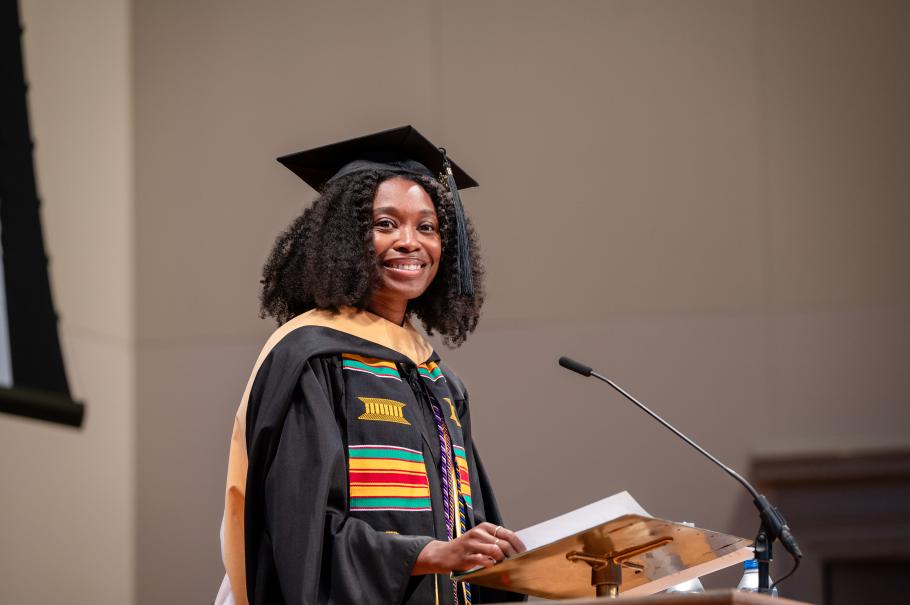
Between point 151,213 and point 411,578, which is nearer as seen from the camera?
point 411,578

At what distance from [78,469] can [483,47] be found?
2.50m

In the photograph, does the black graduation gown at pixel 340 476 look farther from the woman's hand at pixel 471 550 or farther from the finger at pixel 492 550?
the finger at pixel 492 550

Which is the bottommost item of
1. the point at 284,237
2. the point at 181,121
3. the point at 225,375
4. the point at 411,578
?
the point at 411,578

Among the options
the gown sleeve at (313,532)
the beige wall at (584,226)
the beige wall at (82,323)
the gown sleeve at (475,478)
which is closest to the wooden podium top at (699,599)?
the gown sleeve at (313,532)

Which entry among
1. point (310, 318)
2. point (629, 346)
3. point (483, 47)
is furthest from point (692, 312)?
point (310, 318)

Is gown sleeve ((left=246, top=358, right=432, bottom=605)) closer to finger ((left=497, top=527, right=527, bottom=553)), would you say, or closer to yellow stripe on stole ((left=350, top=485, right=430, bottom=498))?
yellow stripe on stole ((left=350, top=485, right=430, bottom=498))

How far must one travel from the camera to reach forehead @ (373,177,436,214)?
2875 millimetres

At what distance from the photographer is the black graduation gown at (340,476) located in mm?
2383

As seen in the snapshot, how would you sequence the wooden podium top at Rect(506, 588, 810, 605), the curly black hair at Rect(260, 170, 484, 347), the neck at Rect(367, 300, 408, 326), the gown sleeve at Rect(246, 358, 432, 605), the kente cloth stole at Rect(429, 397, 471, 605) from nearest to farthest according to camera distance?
1. the wooden podium top at Rect(506, 588, 810, 605)
2. the gown sleeve at Rect(246, 358, 432, 605)
3. the kente cloth stole at Rect(429, 397, 471, 605)
4. the curly black hair at Rect(260, 170, 484, 347)
5. the neck at Rect(367, 300, 408, 326)

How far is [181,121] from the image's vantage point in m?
5.24

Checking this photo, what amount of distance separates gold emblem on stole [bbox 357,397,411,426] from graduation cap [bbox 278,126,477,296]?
0.45 meters

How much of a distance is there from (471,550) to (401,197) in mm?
1005

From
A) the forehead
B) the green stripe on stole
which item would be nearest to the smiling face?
the forehead

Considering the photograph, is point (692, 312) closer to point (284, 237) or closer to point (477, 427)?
point (477, 427)
